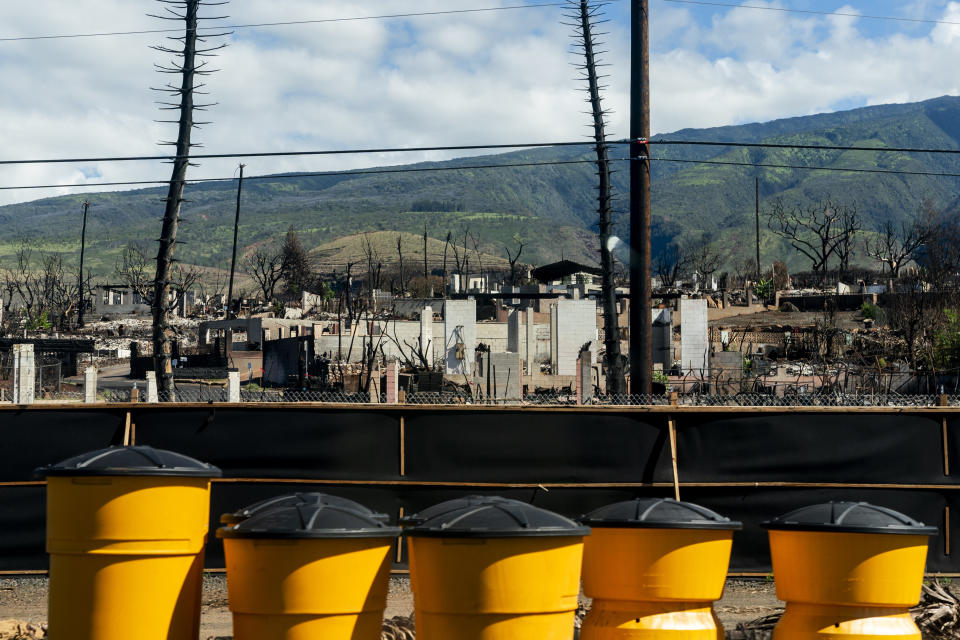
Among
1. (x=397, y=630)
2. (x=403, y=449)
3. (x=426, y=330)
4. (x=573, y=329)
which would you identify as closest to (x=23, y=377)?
(x=403, y=449)

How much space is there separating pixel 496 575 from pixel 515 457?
552 centimetres

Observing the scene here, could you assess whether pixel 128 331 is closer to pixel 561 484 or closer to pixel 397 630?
pixel 561 484

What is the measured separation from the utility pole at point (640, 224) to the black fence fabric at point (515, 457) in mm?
1705

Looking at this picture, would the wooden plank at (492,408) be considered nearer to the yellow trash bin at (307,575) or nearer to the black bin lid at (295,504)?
the black bin lid at (295,504)

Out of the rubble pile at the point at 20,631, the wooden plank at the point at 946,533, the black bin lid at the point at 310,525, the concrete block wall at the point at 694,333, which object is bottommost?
the rubble pile at the point at 20,631

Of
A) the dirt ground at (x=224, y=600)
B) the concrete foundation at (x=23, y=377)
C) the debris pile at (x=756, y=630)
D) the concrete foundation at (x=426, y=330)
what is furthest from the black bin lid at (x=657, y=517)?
the concrete foundation at (x=426, y=330)

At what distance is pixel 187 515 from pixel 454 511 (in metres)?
2.31

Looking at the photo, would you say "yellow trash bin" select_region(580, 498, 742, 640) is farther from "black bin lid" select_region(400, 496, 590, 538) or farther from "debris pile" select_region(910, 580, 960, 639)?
"debris pile" select_region(910, 580, 960, 639)

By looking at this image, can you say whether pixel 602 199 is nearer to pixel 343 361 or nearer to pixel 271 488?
pixel 271 488

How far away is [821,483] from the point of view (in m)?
13.8

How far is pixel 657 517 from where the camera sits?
9094mm

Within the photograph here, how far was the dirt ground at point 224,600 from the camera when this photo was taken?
12.4 metres

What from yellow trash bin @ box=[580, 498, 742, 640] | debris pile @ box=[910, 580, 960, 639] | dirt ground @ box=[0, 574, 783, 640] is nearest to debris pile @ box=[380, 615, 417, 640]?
dirt ground @ box=[0, 574, 783, 640]

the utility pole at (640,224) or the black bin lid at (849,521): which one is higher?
the utility pole at (640,224)
